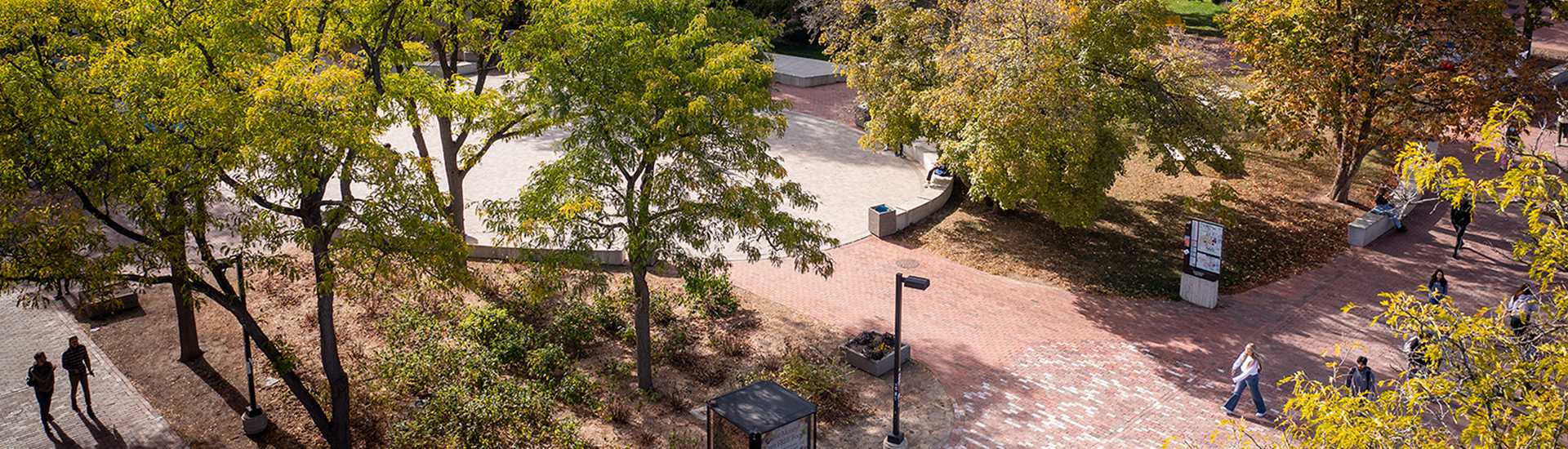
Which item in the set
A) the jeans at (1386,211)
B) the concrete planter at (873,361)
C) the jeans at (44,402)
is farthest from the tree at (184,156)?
the jeans at (1386,211)

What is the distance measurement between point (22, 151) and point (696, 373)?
9.44 meters

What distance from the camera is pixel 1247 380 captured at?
53.7ft

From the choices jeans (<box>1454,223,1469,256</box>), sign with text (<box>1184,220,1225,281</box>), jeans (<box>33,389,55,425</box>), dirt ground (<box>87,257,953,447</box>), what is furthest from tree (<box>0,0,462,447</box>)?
jeans (<box>1454,223,1469,256</box>)

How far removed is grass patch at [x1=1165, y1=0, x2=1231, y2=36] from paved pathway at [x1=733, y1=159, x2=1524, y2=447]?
25.5 meters

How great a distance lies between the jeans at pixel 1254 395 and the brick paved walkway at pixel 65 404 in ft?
47.9

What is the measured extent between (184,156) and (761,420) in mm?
7043

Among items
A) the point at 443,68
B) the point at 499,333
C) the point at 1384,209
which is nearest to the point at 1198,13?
the point at 1384,209

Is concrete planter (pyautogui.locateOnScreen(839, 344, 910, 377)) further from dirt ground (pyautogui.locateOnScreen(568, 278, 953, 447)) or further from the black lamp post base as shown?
the black lamp post base

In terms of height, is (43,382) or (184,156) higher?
(184,156)

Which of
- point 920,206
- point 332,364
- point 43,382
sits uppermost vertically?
point 920,206

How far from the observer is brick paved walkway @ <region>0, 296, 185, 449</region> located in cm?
1574

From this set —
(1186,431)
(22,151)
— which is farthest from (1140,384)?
(22,151)

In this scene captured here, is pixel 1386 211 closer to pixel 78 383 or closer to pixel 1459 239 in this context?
pixel 1459 239

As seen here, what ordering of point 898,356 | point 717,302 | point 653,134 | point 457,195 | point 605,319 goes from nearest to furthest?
point 653,134
point 898,356
point 605,319
point 717,302
point 457,195
